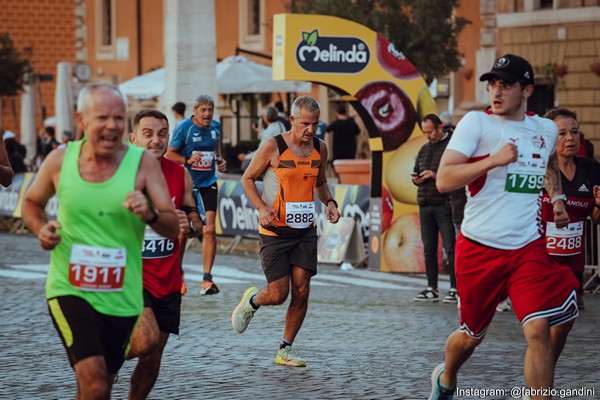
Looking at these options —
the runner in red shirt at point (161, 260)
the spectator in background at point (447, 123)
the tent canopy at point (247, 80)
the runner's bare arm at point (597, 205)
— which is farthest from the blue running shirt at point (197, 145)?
the tent canopy at point (247, 80)

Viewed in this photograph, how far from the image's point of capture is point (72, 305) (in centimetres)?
656

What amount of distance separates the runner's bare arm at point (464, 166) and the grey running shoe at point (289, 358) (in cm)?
274

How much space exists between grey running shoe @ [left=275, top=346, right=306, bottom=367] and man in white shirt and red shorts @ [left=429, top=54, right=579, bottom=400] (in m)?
2.40

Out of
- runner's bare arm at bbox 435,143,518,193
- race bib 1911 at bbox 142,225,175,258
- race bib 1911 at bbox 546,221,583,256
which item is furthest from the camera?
race bib 1911 at bbox 546,221,583,256

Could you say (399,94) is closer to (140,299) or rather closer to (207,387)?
(207,387)

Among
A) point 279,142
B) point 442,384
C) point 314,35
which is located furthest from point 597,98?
point 442,384

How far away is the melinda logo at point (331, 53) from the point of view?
17.5 metres

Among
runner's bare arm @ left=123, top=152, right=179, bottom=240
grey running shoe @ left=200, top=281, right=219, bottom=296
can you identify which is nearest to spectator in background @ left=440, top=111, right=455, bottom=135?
grey running shoe @ left=200, top=281, right=219, bottom=296

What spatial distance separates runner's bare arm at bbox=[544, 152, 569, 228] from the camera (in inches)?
327

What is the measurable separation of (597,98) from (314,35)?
585 inches

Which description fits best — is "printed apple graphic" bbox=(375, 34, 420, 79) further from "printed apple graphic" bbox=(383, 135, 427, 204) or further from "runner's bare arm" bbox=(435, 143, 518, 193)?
"runner's bare arm" bbox=(435, 143, 518, 193)

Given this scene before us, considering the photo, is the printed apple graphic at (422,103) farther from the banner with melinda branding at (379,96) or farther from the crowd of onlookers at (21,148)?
the crowd of onlookers at (21,148)

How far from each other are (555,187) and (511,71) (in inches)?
37.5

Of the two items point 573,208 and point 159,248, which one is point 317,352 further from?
point 159,248
